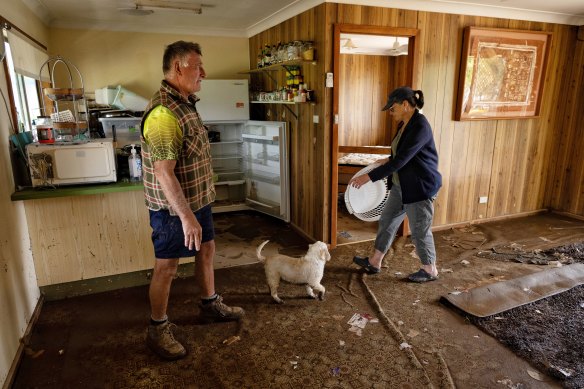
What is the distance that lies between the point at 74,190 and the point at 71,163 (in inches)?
7.1

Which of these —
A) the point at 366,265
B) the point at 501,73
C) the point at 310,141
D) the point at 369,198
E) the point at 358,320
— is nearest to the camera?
the point at 358,320

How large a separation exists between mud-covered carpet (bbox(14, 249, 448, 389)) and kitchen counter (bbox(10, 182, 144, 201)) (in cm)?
81

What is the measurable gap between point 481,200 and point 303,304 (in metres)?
2.84

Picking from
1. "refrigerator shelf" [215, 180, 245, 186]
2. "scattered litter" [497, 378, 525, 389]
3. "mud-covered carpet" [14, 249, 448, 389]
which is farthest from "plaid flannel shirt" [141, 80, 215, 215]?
"refrigerator shelf" [215, 180, 245, 186]

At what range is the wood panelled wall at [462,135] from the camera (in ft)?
11.4

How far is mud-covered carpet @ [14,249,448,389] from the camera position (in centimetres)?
195

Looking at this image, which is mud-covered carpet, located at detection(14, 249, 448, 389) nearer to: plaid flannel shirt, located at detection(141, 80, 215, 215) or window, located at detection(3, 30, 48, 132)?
plaid flannel shirt, located at detection(141, 80, 215, 215)

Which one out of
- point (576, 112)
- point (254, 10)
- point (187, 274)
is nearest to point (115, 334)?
point (187, 274)

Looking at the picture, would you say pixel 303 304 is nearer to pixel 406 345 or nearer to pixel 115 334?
pixel 406 345

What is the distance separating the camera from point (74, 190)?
252 centimetres

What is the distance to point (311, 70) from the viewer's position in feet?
11.8

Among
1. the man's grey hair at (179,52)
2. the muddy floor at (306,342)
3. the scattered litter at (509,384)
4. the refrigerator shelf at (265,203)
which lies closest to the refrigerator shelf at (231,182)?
the refrigerator shelf at (265,203)

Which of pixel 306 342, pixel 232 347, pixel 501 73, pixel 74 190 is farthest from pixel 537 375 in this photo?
pixel 501 73

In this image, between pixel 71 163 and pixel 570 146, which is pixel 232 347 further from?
pixel 570 146
